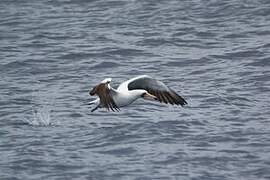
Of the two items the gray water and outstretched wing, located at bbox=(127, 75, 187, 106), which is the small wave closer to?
the gray water

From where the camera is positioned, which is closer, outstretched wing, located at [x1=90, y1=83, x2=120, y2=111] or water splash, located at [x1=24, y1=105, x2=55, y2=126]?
outstretched wing, located at [x1=90, y1=83, x2=120, y2=111]

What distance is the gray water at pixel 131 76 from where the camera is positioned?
1519 cm

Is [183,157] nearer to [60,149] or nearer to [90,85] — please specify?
[60,149]

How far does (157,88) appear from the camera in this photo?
16734 mm

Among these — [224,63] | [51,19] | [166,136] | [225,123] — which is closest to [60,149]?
[166,136]

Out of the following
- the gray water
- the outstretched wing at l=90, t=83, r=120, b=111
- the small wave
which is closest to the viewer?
the gray water

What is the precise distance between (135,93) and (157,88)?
0.51 meters

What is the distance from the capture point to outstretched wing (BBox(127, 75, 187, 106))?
646 inches

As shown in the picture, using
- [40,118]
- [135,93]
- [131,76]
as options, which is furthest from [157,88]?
[131,76]

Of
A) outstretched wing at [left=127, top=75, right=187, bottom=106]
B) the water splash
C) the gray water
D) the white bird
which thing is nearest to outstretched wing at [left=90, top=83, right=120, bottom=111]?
the white bird

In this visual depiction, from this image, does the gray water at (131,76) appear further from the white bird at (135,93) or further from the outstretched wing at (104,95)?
the outstretched wing at (104,95)

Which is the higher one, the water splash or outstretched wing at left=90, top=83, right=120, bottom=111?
outstretched wing at left=90, top=83, right=120, bottom=111

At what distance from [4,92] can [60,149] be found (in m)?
5.02

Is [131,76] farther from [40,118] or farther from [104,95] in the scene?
[104,95]
